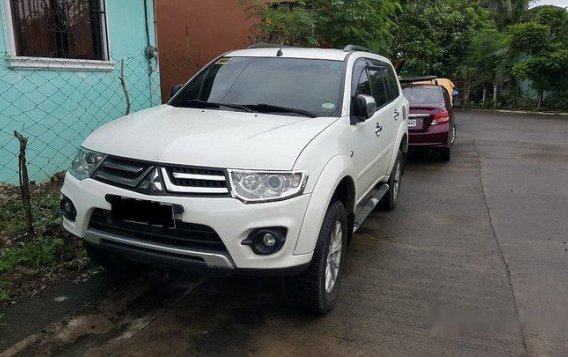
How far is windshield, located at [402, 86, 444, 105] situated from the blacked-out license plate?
24.4 ft

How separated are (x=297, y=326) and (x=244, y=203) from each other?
1065 mm

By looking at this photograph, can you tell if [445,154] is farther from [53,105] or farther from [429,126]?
[53,105]

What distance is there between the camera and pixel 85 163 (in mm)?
3461

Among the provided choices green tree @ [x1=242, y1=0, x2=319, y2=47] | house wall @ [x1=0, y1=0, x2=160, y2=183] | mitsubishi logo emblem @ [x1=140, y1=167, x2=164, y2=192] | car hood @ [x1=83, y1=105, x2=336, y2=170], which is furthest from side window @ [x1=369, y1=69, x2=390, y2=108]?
house wall @ [x1=0, y1=0, x2=160, y2=183]

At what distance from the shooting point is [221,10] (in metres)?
12.1

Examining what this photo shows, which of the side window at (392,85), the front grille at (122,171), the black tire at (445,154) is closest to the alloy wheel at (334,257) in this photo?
the front grille at (122,171)

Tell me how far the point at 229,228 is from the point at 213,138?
0.64m

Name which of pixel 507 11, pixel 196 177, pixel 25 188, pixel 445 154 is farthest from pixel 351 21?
pixel 507 11

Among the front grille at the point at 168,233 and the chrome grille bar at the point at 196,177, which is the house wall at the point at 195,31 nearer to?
the front grille at the point at 168,233

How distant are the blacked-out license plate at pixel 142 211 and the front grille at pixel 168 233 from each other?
0.04 meters

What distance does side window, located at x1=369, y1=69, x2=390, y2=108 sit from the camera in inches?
208

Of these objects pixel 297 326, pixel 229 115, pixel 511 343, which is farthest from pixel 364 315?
pixel 229 115

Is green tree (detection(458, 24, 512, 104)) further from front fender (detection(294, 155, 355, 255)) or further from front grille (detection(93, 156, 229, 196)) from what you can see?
front grille (detection(93, 156, 229, 196))

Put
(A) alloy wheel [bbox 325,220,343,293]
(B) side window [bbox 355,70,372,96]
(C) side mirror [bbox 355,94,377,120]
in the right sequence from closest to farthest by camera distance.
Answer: (A) alloy wheel [bbox 325,220,343,293]
(C) side mirror [bbox 355,94,377,120]
(B) side window [bbox 355,70,372,96]
